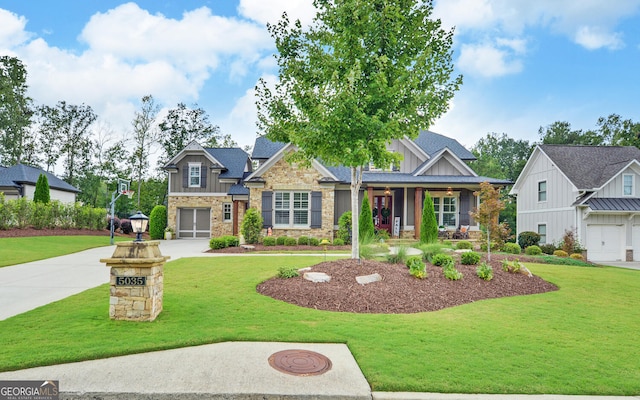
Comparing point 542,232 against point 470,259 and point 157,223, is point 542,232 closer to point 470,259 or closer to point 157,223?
point 470,259

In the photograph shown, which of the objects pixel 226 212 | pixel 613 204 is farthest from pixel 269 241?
pixel 613 204

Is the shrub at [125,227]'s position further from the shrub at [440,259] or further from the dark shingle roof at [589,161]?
the dark shingle roof at [589,161]

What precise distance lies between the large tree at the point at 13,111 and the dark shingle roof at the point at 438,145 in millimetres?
37923

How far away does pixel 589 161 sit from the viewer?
19.6 metres

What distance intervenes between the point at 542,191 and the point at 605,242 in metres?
4.38

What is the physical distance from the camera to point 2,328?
4.83 m

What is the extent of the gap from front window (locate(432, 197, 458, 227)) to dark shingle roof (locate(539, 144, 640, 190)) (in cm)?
594

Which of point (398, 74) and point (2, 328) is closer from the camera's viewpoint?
point (2, 328)

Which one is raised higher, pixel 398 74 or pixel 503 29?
pixel 503 29

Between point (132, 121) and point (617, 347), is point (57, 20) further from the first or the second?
point (132, 121)

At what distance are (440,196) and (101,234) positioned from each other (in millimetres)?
21568

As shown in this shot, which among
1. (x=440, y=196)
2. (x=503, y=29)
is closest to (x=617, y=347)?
(x=503, y=29)

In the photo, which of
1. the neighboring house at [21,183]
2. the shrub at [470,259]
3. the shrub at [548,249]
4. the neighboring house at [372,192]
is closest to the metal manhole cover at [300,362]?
the shrub at [470,259]

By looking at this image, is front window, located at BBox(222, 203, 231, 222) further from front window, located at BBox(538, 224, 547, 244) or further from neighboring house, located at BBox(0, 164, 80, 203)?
front window, located at BBox(538, 224, 547, 244)
